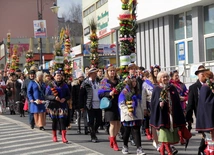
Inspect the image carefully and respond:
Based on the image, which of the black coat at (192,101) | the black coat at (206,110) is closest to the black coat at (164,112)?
the black coat at (192,101)

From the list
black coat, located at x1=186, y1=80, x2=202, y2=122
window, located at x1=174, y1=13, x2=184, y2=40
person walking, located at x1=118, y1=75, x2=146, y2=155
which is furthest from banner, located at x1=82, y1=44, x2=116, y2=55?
black coat, located at x1=186, y1=80, x2=202, y2=122

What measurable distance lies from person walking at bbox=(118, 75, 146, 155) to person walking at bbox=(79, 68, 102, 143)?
1.89 metres

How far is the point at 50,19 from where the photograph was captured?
76.1m

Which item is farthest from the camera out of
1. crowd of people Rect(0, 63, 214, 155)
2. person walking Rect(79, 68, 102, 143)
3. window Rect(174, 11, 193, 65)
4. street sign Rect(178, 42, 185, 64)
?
street sign Rect(178, 42, 185, 64)

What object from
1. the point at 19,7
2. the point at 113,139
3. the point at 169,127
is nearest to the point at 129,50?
the point at 113,139

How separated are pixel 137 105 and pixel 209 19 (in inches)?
482

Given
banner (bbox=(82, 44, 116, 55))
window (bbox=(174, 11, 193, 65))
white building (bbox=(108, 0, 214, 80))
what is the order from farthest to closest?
1. banner (bbox=(82, 44, 116, 55))
2. window (bbox=(174, 11, 193, 65))
3. white building (bbox=(108, 0, 214, 80))

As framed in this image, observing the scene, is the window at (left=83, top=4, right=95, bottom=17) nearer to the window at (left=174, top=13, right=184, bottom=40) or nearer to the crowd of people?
the window at (left=174, top=13, right=184, bottom=40)

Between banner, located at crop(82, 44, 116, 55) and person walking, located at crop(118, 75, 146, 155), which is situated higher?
banner, located at crop(82, 44, 116, 55)

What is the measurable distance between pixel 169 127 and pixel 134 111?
44.4 inches

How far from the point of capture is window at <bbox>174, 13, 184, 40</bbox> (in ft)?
75.4

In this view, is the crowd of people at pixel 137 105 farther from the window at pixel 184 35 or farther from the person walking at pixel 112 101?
the window at pixel 184 35

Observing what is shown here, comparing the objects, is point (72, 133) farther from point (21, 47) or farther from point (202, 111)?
point (21, 47)

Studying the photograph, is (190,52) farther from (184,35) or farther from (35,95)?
(35,95)
